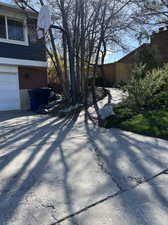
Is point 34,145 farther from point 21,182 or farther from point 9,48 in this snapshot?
point 9,48

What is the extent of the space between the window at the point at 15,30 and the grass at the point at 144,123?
8.03 m

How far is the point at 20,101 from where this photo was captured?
12.1 meters

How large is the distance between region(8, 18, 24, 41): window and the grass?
803 cm

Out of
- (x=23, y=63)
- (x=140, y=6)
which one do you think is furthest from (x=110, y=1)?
(x=23, y=63)

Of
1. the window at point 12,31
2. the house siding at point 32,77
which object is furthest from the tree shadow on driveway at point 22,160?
the window at point 12,31

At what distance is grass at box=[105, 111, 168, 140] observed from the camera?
16.9ft

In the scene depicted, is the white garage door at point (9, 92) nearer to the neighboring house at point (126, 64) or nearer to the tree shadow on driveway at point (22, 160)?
the tree shadow on driveway at point (22, 160)

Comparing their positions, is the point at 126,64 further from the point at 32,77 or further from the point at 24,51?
the point at 24,51

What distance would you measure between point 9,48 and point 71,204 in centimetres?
1057

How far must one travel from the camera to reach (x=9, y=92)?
1155 centimetres

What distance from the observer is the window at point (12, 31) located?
434 inches

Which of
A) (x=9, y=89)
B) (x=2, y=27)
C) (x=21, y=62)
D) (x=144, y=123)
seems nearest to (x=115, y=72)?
(x=21, y=62)

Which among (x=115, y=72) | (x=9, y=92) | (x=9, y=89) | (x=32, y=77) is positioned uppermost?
(x=115, y=72)

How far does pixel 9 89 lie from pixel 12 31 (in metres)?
3.22
